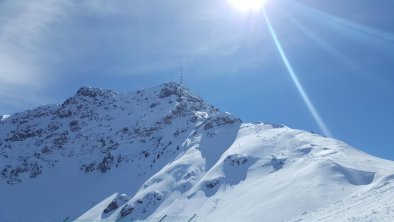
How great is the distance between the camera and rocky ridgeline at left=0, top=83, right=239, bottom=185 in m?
96.2

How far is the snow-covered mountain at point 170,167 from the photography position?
47.5 m

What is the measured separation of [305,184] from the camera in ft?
164

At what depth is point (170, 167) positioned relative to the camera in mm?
77500

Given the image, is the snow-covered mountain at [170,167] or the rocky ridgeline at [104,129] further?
the rocky ridgeline at [104,129]

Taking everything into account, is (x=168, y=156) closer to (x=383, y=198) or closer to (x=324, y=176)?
(x=324, y=176)

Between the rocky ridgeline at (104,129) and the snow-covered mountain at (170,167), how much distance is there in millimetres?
334

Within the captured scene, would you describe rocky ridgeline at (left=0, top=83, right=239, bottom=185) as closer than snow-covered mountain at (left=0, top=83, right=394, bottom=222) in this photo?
No

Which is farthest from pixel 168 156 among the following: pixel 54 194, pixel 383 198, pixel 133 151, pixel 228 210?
pixel 383 198

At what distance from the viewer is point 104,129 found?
11450cm

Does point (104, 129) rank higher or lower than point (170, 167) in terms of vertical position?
higher

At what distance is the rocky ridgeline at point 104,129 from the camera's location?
96.2 m

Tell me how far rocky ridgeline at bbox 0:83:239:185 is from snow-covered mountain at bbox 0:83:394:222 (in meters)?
0.33

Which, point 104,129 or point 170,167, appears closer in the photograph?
point 170,167

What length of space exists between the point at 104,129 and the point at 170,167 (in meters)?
41.7
